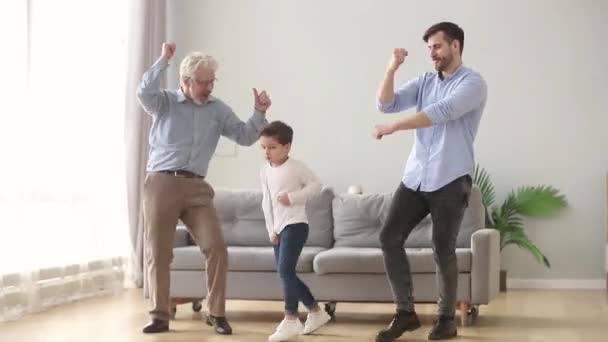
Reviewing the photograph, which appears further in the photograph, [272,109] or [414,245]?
[272,109]

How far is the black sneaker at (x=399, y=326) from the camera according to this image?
4215 millimetres

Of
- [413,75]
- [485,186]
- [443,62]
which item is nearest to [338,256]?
[443,62]

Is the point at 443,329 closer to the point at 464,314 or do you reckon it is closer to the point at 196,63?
the point at 464,314

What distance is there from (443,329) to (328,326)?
76 cm

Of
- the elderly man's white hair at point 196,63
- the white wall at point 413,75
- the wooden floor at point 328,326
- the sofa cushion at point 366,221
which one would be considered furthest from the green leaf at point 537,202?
the elderly man's white hair at point 196,63

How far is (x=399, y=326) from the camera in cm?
424

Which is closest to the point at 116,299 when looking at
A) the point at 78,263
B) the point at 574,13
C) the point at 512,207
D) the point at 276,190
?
the point at 78,263

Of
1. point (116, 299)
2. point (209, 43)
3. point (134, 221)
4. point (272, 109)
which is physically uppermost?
point (209, 43)

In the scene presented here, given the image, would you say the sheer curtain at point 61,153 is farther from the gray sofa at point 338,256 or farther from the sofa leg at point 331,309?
the sofa leg at point 331,309

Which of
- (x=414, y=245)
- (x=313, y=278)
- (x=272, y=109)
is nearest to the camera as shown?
(x=313, y=278)

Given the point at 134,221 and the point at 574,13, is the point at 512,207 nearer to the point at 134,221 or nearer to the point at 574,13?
the point at 574,13

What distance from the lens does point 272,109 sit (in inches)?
291

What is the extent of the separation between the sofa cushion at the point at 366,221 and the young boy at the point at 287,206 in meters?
1.17

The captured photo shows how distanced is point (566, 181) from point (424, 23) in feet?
5.22
